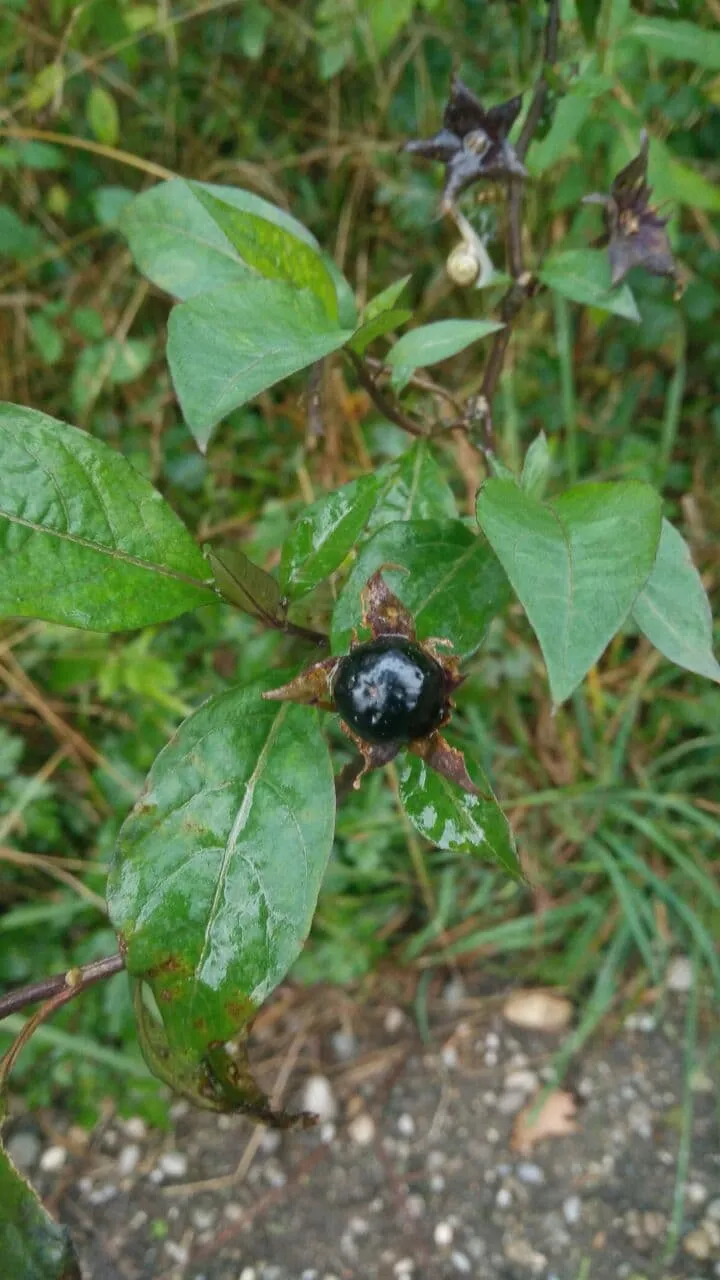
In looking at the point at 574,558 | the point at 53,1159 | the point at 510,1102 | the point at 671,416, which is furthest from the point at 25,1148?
the point at 671,416

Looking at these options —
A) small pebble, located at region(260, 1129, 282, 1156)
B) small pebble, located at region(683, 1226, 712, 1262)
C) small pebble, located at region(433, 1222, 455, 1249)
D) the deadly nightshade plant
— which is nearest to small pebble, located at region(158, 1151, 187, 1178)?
small pebble, located at region(260, 1129, 282, 1156)

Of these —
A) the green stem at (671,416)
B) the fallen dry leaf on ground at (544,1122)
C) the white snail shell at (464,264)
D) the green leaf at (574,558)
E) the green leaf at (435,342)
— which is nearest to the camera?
the green leaf at (574,558)

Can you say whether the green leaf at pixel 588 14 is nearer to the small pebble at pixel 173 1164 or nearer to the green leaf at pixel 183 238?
the green leaf at pixel 183 238

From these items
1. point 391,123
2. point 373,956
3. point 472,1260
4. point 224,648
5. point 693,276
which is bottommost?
point 472,1260

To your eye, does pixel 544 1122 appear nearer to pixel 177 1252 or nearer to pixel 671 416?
pixel 177 1252

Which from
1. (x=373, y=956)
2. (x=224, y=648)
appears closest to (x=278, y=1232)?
(x=373, y=956)

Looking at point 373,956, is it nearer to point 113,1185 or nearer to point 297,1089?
point 297,1089

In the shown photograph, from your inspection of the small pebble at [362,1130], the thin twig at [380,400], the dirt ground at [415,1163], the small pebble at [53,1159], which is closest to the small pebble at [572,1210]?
the dirt ground at [415,1163]
